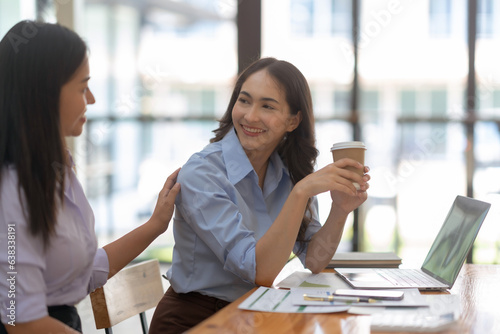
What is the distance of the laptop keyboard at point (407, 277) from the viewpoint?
1328 millimetres

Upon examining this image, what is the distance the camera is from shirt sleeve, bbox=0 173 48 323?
0.95 metres

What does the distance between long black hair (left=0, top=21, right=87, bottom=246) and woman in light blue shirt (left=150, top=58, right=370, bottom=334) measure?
0.45m

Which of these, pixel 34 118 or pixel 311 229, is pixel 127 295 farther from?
pixel 34 118

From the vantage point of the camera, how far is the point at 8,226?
95cm

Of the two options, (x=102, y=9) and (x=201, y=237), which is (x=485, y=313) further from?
(x=102, y=9)

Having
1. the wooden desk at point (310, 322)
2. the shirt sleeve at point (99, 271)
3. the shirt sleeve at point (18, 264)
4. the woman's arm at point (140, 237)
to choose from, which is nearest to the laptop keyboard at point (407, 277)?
the wooden desk at point (310, 322)

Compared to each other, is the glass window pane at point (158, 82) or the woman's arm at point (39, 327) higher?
the glass window pane at point (158, 82)

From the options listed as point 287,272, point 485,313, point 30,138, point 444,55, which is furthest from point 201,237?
point 444,55

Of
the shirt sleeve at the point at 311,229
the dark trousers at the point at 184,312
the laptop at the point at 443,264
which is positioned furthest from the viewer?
the shirt sleeve at the point at 311,229

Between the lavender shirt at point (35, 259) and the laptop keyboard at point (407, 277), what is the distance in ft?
2.25

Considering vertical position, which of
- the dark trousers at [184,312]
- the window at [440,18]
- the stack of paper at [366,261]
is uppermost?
the window at [440,18]

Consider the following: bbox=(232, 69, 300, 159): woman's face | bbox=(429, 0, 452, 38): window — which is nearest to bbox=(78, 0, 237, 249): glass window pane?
bbox=(429, 0, 452, 38): window

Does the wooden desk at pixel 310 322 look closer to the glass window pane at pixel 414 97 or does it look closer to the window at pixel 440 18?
the glass window pane at pixel 414 97

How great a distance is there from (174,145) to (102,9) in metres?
0.84
